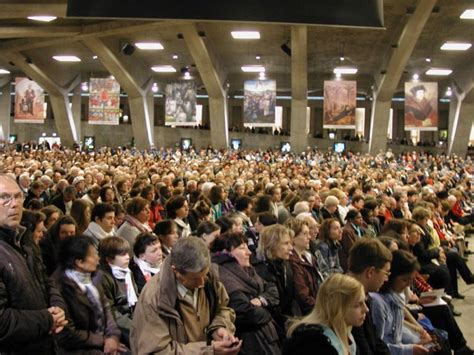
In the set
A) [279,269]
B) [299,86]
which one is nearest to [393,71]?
[299,86]

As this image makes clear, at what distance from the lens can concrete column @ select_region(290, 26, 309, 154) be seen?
24.2 meters

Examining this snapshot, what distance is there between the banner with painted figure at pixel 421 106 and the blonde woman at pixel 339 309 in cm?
2611

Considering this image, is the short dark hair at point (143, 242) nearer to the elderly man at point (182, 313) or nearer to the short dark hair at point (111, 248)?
the short dark hair at point (111, 248)

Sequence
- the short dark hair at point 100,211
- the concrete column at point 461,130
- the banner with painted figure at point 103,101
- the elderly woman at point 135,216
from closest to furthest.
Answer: the short dark hair at point 100,211
the elderly woman at point 135,216
the banner with painted figure at point 103,101
the concrete column at point 461,130

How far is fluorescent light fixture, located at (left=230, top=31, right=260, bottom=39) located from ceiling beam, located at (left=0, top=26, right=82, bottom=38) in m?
6.57

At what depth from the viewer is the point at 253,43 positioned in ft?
93.1

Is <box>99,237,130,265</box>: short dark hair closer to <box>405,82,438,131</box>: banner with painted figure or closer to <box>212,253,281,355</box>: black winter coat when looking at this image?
<box>212,253,281,355</box>: black winter coat

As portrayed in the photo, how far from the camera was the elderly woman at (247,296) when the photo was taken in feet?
13.1

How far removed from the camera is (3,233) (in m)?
2.95

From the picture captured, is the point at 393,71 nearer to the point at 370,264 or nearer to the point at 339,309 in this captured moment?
the point at 370,264

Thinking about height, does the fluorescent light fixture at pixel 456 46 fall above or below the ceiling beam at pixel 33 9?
below

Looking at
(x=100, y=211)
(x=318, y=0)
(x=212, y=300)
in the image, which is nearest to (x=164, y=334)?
(x=212, y=300)

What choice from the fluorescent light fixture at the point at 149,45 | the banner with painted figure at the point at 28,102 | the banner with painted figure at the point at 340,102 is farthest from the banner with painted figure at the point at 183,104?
the banner with painted figure at the point at 28,102

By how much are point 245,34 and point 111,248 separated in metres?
22.6
